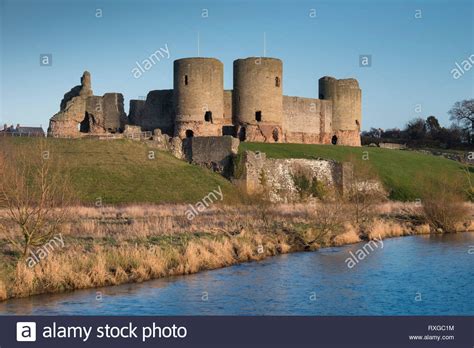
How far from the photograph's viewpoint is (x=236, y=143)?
41469 millimetres

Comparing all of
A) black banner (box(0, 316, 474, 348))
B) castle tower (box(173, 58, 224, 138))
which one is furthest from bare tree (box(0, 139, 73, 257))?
castle tower (box(173, 58, 224, 138))

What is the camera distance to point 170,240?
20.6 metres

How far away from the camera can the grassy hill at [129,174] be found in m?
33.9

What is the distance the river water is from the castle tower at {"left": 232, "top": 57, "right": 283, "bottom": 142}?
1090 inches

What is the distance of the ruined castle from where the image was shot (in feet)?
155

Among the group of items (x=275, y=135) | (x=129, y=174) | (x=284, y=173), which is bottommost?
(x=284, y=173)

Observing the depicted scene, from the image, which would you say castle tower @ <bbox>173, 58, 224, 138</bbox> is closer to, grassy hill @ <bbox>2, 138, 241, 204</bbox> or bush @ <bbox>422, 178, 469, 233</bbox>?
grassy hill @ <bbox>2, 138, 241, 204</bbox>

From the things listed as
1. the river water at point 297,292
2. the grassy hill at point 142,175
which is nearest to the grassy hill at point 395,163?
the grassy hill at point 142,175

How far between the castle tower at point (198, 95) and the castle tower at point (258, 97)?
1.58 metres

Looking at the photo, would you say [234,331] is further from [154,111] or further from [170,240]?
[154,111]

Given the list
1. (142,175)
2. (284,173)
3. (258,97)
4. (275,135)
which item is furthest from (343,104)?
(142,175)

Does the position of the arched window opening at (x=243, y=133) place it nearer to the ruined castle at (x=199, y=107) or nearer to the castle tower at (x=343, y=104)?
the ruined castle at (x=199, y=107)

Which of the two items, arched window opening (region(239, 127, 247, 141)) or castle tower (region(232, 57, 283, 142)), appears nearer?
castle tower (region(232, 57, 283, 142))

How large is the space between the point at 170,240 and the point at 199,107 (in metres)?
27.7
